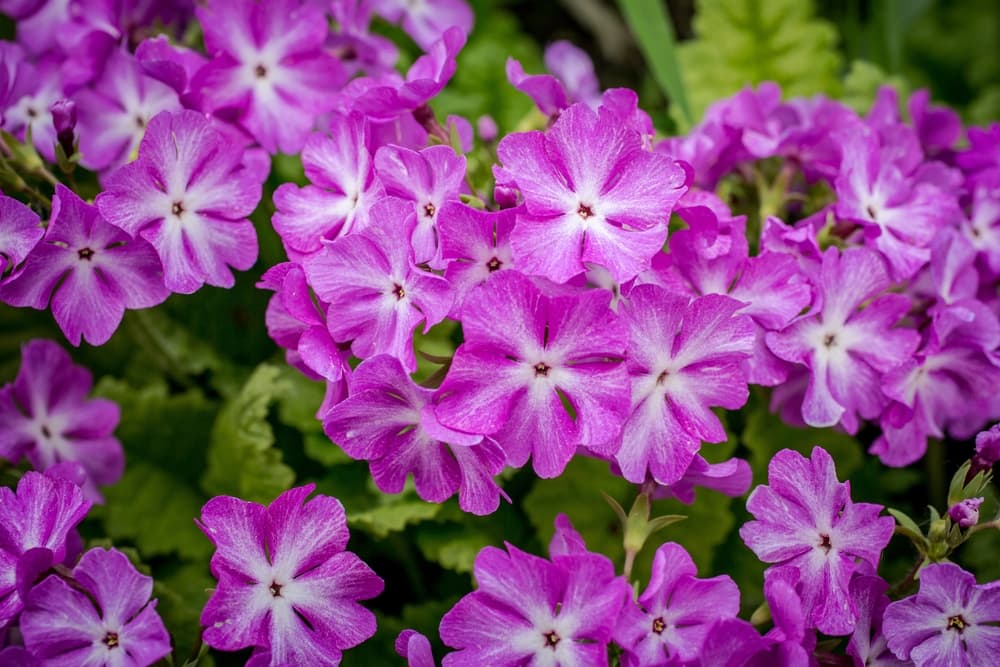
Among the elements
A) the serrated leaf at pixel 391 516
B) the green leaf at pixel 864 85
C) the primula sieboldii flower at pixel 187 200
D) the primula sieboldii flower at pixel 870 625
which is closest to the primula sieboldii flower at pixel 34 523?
the primula sieboldii flower at pixel 187 200

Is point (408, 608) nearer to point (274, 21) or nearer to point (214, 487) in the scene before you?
point (214, 487)

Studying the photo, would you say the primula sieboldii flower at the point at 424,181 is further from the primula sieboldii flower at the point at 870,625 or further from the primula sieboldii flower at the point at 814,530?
the primula sieboldii flower at the point at 870,625

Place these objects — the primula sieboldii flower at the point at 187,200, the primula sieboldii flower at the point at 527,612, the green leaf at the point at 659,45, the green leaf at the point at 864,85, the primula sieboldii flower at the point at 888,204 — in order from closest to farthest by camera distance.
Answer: the primula sieboldii flower at the point at 527,612 < the primula sieboldii flower at the point at 187,200 < the primula sieboldii flower at the point at 888,204 < the green leaf at the point at 659,45 < the green leaf at the point at 864,85

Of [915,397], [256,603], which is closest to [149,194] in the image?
[256,603]

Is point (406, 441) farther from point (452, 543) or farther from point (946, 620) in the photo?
Result: point (946, 620)

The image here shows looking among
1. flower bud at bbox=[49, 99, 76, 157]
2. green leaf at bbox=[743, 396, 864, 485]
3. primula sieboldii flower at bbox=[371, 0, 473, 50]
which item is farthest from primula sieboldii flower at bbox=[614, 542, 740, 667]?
primula sieboldii flower at bbox=[371, 0, 473, 50]
